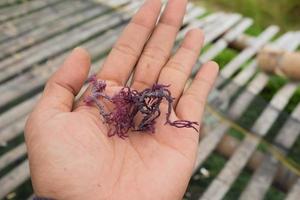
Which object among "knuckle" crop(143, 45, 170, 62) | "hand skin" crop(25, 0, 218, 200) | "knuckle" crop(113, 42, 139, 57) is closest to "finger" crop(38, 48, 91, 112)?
"hand skin" crop(25, 0, 218, 200)

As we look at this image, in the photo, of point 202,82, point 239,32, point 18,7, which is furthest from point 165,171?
point 18,7

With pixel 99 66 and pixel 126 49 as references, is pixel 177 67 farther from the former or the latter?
pixel 99 66

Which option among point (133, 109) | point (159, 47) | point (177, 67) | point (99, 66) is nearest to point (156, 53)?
point (159, 47)

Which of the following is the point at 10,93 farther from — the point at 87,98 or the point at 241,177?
the point at 241,177

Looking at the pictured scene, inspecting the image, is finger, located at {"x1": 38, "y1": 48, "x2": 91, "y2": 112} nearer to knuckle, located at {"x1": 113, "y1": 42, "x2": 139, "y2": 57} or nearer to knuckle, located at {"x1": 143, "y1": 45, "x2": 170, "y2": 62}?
knuckle, located at {"x1": 113, "y1": 42, "x2": 139, "y2": 57}

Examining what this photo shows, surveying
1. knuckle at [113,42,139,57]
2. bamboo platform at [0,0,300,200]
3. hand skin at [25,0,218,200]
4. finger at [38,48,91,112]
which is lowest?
bamboo platform at [0,0,300,200]

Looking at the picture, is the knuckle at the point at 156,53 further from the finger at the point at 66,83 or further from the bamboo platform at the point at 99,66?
the bamboo platform at the point at 99,66

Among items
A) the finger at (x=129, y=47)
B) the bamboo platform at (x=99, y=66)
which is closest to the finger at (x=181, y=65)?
the finger at (x=129, y=47)
